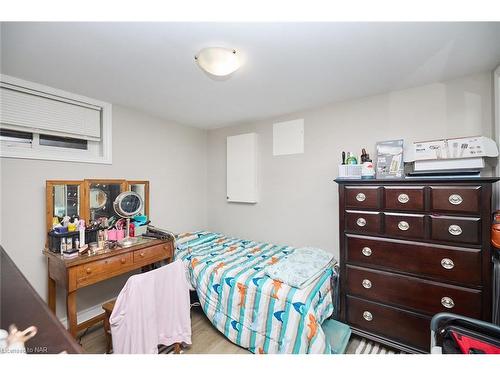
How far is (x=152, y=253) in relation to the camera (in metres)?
2.15

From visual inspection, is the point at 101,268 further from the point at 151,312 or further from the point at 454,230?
the point at 454,230

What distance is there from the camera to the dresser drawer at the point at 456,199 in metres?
1.40

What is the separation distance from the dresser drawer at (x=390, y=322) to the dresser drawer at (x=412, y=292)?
6 cm

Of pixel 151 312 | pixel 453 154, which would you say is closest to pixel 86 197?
→ pixel 151 312

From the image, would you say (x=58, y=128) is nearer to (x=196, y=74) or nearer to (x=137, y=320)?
(x=196, y=74)

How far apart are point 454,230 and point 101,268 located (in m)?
2.64

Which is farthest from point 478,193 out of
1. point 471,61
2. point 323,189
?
point 323,189

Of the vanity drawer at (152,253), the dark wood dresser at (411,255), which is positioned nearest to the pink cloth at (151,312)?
the vanity drawer at (152,253)

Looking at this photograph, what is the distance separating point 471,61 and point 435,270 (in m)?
1.50

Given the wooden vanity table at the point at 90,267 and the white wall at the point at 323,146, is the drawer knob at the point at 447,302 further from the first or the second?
the wooden vanity table at the point at 90,267

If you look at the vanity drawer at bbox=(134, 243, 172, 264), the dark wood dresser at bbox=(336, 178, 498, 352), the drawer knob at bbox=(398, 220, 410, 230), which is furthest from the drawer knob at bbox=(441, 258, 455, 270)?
the vanity drawer at bbox=(134, 243, 172, 264)

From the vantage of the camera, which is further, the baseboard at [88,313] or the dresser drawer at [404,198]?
the baseboard at [88,313]

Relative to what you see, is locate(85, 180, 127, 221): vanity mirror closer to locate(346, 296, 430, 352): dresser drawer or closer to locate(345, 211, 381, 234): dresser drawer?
locate(345, 211, 381, 234): dresser drawer
